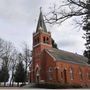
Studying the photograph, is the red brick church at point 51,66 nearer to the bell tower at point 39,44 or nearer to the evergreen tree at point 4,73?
the bell tower at point 39,44

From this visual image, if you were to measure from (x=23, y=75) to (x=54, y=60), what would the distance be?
14225 millimetres

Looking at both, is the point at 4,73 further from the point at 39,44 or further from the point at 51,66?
the point at 51,66

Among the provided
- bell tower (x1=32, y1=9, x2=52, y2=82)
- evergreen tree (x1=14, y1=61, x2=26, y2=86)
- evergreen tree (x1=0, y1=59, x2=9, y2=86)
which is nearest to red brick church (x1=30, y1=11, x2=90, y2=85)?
bell tower (x1=32, y1=9, x2=52, y2=82)

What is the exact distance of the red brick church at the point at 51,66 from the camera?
45312mm

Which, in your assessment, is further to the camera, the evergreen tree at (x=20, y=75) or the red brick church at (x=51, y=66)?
the evergreen tree at (x=20, y=75)

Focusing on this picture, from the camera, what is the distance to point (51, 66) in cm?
4612

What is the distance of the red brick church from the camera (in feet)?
149

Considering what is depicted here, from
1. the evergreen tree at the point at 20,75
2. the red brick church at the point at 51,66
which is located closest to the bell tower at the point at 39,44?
the red brick church at the point at 51,66

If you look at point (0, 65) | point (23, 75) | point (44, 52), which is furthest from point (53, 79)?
point (0, 65)

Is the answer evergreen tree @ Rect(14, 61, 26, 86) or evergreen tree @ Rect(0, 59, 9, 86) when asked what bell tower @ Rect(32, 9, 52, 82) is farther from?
evergreen tree @ Rect(0, 59, 9, 86)

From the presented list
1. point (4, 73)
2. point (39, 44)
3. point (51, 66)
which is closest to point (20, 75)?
point (4, 73)

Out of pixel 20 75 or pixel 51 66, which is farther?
pixel 20 75

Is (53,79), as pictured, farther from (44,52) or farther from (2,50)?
(2,50)

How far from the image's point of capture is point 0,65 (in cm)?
5550
